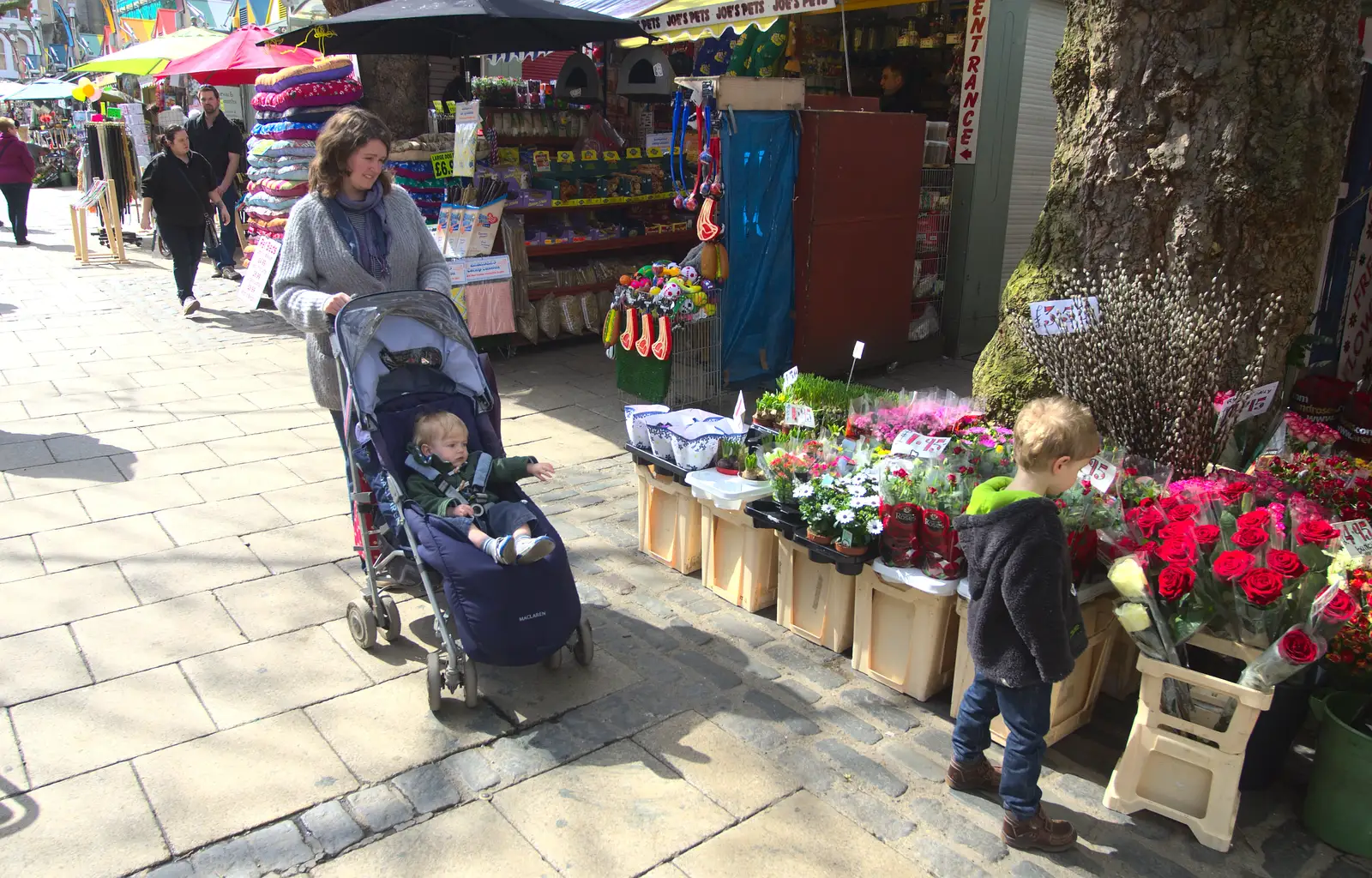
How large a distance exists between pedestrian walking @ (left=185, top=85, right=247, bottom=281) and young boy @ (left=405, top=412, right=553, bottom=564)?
28.0 ft

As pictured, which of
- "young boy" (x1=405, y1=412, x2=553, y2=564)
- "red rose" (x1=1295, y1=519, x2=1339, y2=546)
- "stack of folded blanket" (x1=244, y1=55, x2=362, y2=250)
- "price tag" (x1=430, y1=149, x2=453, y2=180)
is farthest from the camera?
"stack of folded blanket" (x1=244, y1=55, x2=362, y2=250)

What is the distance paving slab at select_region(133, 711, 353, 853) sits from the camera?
2867 mm

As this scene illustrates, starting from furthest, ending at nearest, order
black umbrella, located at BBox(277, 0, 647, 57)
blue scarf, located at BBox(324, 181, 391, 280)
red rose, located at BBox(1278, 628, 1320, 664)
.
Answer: black umbrella, located at BBox(277, 0, 647, 57) < blue scarf, located at BBox(324, 181, 391, 280) < red rose, located at BBox(1278, 628, 1320, 664)

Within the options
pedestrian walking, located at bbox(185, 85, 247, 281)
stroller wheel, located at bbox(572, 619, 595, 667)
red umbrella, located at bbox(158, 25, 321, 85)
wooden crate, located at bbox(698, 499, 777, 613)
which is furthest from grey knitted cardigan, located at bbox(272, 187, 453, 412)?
pedestrian walking, located at bbox(185, 85, 247, 281)

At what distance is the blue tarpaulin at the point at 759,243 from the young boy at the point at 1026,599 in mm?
4280

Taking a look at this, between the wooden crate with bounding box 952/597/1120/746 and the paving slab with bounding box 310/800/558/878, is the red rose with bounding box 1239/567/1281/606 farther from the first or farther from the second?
the paving slab with bounding box 310/800/558/878

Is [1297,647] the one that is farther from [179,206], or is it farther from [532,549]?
[179,206]

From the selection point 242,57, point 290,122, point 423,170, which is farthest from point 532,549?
point 242,57

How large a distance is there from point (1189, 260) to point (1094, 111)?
798mm

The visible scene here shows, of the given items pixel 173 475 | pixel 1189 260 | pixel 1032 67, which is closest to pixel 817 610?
pixel 1189 260

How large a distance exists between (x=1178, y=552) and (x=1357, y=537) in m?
0.57

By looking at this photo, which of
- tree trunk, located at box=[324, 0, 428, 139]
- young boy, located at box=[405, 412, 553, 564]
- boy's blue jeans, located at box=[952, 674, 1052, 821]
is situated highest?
tree trunk, located at box=[324, 0, 428, 139]

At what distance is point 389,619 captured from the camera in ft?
12.4

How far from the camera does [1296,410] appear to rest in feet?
17.6
